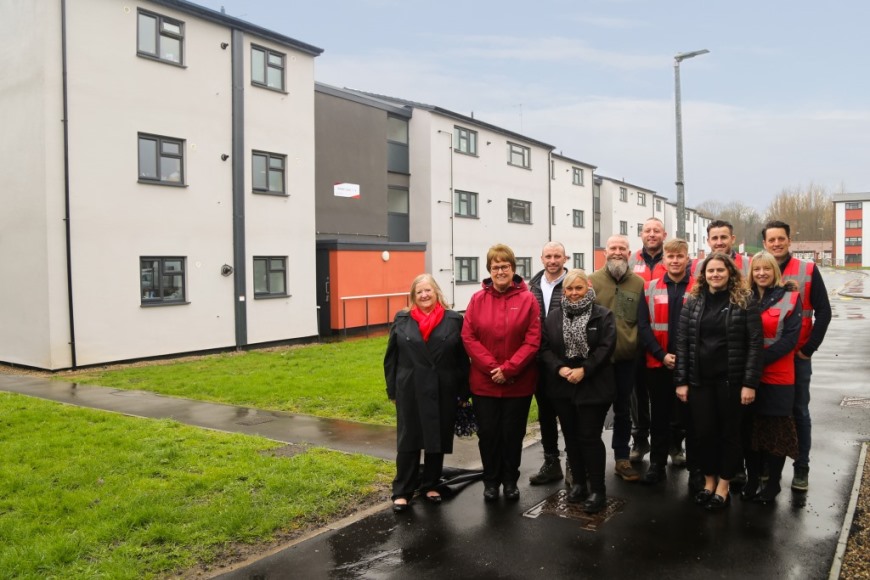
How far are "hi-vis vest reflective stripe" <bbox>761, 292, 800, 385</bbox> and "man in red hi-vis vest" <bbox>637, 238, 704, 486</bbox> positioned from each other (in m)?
0.70

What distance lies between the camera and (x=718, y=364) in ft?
17.5

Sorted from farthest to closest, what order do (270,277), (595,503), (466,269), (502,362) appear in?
(466,269) → (270,277) → (502,362) → (595,503)

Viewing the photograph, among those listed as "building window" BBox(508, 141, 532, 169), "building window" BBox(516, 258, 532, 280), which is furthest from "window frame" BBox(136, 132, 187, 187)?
"building window" BBox(516, 258, 532, 280)

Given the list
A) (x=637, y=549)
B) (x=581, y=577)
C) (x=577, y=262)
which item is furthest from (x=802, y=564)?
(x=577, y=262)

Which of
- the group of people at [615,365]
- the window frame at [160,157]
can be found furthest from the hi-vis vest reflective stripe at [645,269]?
the window frame at [160,157]

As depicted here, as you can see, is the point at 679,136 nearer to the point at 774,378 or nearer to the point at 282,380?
the point at 282,380

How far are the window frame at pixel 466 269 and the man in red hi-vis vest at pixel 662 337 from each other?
22.4 metres

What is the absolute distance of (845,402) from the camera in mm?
9672

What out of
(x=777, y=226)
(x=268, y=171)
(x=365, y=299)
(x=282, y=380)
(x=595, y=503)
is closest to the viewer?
(x=595, y=503)

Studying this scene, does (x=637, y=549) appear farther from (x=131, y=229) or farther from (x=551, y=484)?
(x=131, y=229)

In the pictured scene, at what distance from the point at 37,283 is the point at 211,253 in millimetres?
4007

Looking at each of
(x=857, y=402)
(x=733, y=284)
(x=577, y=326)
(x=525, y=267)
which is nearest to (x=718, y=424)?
(x=733, y=284)

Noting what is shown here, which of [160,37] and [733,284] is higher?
[160,37]

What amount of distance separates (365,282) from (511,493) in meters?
16.1
